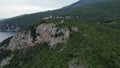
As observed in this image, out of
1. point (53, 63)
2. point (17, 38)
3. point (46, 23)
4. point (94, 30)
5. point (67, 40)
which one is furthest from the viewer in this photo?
point (17, 38)

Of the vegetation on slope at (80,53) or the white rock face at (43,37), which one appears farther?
the white rock face at (43,37)

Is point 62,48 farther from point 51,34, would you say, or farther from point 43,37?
point 43,37

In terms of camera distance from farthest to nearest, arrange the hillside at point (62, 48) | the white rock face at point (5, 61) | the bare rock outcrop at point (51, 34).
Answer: the white rock face at point (5, 61) → the bare rock outcrop at point (51, 34) → the hillside at point (62, 48)

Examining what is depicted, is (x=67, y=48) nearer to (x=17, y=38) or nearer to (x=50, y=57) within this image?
(x=50, y=57)

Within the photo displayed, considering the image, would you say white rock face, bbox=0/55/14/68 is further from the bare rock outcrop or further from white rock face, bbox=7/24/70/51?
the bare rock outcrop

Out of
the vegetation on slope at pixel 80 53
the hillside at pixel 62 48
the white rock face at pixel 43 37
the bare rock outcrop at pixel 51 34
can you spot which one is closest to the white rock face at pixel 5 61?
the hillside at pixel 62 48

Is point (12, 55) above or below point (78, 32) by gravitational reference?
below

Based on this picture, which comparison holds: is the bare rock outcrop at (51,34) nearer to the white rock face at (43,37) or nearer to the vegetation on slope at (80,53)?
the white rock face at (43,37)

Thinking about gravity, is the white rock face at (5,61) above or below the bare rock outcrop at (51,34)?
below

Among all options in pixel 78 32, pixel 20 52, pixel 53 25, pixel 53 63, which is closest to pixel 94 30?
pixel 78 32
